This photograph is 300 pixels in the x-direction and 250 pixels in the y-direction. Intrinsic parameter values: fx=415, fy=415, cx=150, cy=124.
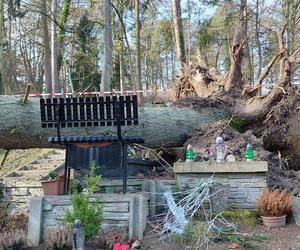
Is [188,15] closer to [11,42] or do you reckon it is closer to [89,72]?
[89,72]

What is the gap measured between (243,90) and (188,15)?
1365 cm

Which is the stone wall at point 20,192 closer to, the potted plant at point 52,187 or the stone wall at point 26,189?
the stone wall at point 26,189

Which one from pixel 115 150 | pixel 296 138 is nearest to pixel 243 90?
pixel 296 138

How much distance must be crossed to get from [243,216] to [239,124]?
2.55m

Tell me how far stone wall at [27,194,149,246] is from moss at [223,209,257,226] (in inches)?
40.2

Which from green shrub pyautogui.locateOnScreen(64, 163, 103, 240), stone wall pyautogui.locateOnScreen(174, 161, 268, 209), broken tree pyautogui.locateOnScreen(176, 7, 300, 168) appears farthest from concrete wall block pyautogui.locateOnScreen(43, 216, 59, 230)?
broken tree pyautogui.locateOnScreen(176, 7, 300, 168)

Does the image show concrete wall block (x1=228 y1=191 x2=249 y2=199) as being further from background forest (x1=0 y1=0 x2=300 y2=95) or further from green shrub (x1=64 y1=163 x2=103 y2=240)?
background forest (x1=0 y1=0 x2=300 y2=95)

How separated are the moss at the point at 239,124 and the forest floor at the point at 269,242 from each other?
8.85 feet

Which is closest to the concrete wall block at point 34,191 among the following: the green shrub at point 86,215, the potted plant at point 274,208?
the green shrub at point 86,215

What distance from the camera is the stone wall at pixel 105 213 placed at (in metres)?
4.17

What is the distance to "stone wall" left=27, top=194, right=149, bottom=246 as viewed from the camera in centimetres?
417

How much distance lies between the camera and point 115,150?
458cm

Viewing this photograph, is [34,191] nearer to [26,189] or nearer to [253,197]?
[26,189]

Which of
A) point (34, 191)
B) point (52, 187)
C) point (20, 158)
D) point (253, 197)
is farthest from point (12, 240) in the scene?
point (20, 158)
